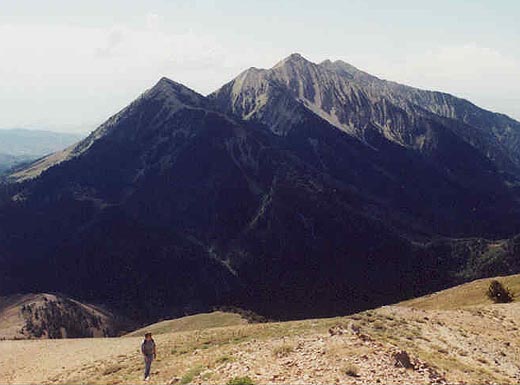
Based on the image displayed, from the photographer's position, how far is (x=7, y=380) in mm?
46719

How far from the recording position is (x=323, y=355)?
30.8 metres

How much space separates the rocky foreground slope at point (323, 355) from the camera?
1123 inches

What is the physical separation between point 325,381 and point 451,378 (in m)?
7.66

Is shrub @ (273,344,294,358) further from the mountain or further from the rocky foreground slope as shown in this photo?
the mountain

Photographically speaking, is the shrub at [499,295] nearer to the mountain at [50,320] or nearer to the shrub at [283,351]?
the shrub at [283,351]

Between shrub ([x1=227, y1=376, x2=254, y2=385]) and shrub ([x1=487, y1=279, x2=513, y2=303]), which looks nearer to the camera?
shrub ([x1=227, y1=376, x2=254, y2=385])

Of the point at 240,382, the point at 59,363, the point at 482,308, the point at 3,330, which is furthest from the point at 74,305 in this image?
the point at 240,382

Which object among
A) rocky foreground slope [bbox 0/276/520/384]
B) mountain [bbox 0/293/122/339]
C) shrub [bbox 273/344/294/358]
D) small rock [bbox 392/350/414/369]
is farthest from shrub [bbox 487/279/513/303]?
mountain [bbox 0/293/122/339]

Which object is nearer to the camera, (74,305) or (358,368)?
(358,368)

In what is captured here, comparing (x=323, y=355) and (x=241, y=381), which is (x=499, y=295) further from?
(x=241, y=381)

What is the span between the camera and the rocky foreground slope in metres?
28.5

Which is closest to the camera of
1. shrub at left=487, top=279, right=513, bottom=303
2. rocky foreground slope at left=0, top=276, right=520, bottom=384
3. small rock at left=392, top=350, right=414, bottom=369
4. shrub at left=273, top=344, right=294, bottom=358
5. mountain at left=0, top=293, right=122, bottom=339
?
rocky foreground slope at left=0, top=276, right=520, bottom=384

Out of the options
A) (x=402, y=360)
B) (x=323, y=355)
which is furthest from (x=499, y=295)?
(x=323, y=355)

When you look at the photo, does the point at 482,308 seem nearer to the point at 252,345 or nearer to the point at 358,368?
the point at 252,345
